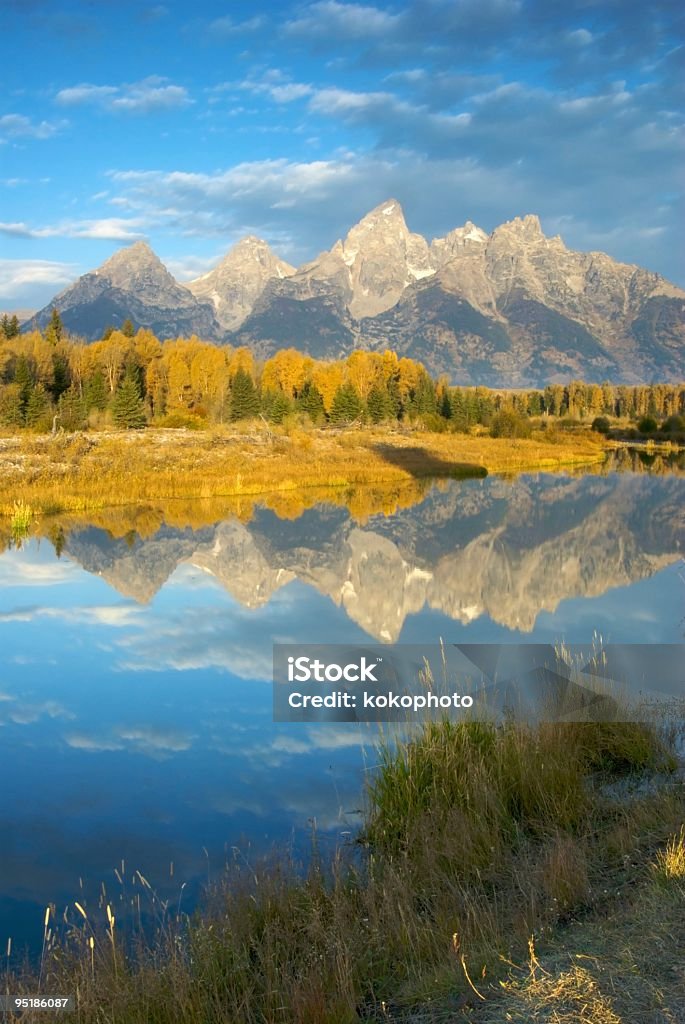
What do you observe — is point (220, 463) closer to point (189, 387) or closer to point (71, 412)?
point (71, 412)

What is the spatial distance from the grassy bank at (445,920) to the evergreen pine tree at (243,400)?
5678 cm

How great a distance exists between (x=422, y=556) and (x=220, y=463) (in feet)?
57.6

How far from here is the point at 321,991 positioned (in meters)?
3.52

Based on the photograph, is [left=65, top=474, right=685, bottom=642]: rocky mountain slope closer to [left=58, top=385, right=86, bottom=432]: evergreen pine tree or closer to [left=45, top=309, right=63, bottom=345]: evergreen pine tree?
[left=58, top=385, right=86, bottom=432]: evergreen pine tree

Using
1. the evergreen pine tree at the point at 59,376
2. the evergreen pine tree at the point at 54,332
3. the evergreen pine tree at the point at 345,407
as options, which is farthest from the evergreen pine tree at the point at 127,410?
the evergreen pine tree at the point at 345,407

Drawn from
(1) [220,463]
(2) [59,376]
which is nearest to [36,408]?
(2) [59,376]

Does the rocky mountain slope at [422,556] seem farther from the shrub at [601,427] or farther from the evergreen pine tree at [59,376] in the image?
the shrub at [601,427]

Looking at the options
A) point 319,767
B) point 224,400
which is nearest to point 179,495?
point 319,767

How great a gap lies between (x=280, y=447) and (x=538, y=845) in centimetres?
3689

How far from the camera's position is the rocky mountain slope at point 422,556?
13672mm

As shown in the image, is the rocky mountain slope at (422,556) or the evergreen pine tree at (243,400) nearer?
the rocky mountain slope at (422,556)

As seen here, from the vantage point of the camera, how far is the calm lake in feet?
19.2

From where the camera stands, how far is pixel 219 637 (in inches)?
444

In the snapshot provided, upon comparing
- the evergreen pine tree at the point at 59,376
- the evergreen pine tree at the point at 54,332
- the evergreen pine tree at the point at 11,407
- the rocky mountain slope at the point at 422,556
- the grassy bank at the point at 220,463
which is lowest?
the rocky mountain slope at the point at 422,556
